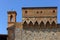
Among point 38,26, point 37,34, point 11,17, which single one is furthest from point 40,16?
point 11,17

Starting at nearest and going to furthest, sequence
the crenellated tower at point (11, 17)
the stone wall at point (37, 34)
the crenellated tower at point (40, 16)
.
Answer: the stone wall at point (37, 34)
the crenellated tower at point (40, 16)
the crenellated tower at point (11, 17)

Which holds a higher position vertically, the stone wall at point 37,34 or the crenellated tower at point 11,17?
A: the crenellated tower at point 11,17

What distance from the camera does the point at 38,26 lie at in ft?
83.7

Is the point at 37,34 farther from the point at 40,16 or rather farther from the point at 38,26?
the point at 40,16

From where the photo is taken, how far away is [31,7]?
25.8m

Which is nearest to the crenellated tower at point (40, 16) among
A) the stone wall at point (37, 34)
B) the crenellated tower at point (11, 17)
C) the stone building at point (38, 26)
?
the stone building at point (38, 26)

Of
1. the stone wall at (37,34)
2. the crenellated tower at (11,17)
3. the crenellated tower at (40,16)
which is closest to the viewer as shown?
the stone wall at (37,34)

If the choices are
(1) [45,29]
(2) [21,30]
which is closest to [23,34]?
(2) [21,30]

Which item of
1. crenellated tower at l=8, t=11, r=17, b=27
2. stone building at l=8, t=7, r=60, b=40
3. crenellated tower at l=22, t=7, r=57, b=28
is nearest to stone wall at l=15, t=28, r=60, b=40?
stone building at l=8, t=7, r=60, b=40

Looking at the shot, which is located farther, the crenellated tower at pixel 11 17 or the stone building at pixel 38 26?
the crenellated tower at pixel 11 17

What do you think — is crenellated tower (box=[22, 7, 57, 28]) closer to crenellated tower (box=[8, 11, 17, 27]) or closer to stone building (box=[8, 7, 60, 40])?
stone building (box=[8, 7, 60, 40])

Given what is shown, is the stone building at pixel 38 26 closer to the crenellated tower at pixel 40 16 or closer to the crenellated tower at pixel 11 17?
the crenellated tower at pixel 40 16

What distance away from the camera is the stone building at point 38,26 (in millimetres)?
25250

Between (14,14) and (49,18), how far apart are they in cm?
389
